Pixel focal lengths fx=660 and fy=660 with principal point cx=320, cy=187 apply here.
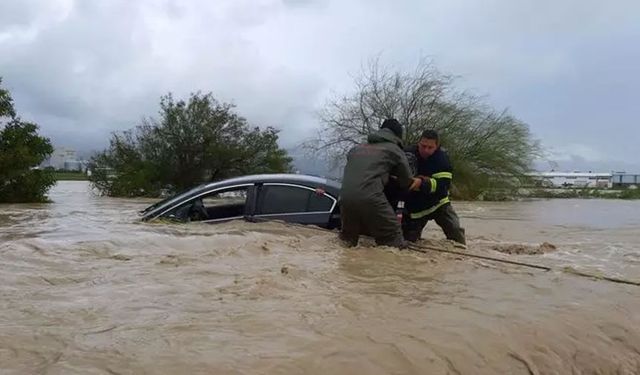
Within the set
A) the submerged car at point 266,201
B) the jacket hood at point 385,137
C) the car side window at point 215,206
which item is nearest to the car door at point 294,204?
the submerged car at point 266,201

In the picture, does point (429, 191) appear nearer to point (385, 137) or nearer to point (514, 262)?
point (385, 137)

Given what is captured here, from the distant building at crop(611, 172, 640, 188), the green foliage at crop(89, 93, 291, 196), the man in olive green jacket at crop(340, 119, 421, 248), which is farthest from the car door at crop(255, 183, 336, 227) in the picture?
the distant building at crop(611, 172, 640, 188)

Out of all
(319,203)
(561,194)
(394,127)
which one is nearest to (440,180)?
(394,127)

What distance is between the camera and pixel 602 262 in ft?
26.6

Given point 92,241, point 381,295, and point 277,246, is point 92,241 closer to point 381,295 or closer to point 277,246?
point 277,246

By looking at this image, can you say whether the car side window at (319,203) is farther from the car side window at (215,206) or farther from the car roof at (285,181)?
the car side window at (215,206)

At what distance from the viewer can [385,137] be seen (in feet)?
22.9

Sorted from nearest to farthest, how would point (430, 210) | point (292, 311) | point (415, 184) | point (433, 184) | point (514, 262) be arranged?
point (292, 311) → point (514, 262) → point (415, 184) → point (433, 184) → point (430, 210)

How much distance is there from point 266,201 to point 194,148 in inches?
907

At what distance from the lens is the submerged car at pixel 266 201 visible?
7953mm

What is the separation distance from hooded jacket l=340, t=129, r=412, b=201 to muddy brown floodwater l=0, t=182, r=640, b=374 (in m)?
0.61

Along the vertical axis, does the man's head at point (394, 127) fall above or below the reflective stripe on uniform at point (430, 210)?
above

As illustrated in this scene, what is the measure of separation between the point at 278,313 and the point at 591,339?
1884mm

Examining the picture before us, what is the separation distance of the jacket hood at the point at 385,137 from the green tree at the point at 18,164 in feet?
53.8
